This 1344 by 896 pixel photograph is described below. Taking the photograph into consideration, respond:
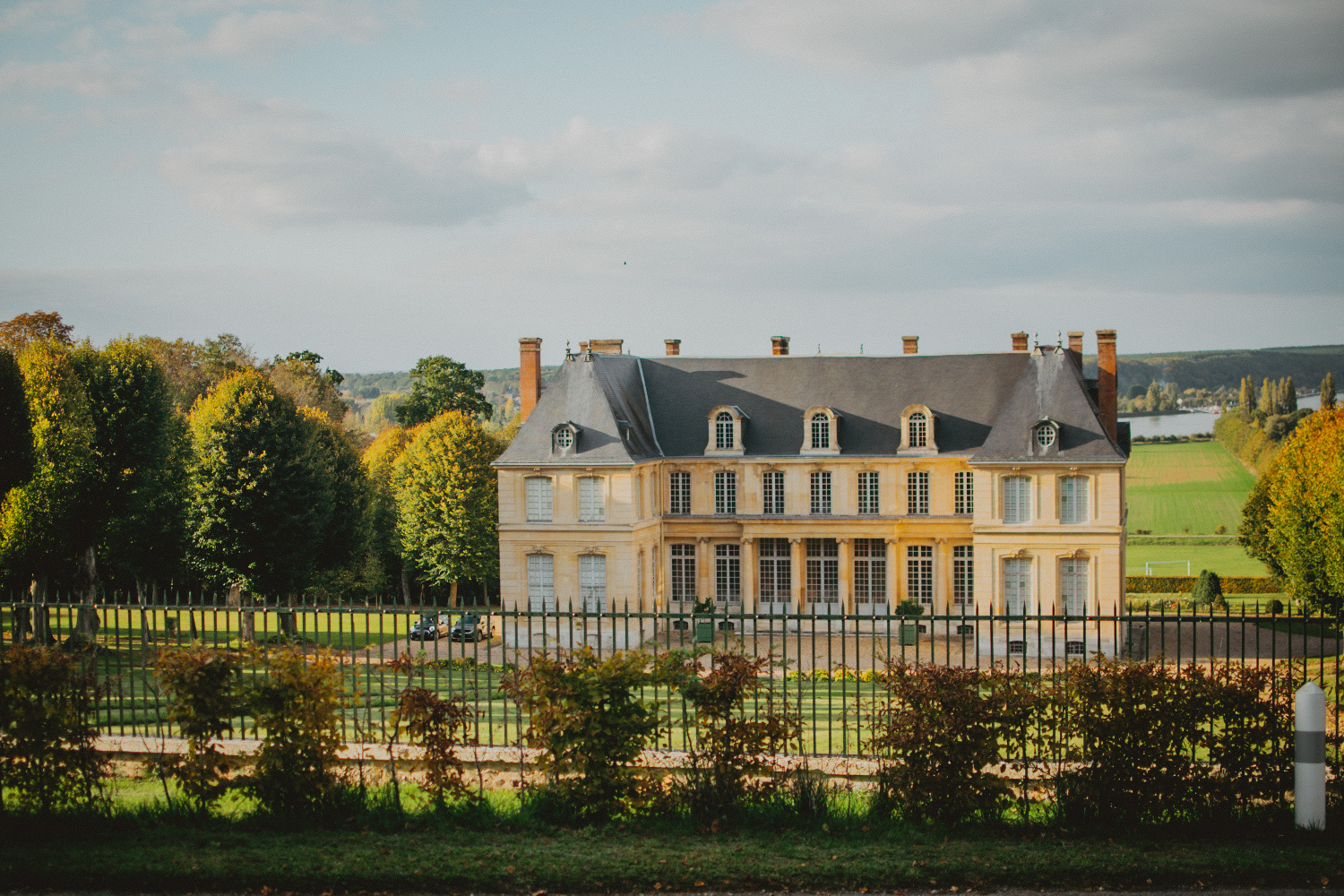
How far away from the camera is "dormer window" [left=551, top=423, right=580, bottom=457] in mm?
33781

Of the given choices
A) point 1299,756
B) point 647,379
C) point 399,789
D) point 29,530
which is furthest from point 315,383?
point 1299,756

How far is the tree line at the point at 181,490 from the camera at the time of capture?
2872 centimetres

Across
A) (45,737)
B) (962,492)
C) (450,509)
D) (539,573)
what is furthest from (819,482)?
(45,737)

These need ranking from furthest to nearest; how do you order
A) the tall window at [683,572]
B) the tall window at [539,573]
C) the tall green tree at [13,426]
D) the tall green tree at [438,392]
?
the tall green tree at [438,392] < the tall window at [683,572] < the tall window at [539,573] < the tall green tree at [13,426]

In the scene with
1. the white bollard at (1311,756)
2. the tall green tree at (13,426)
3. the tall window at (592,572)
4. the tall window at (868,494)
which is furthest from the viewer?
the tall window at (868,494)

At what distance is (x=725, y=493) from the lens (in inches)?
1433

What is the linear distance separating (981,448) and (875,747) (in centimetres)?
2397

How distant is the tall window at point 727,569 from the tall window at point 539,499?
19.6ft

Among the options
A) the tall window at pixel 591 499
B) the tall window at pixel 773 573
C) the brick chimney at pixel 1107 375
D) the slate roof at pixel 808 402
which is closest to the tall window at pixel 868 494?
the slate roof at pixel 808 402

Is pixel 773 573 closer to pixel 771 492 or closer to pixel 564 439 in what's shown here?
pixel 771 492

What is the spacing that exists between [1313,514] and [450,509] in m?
29.6

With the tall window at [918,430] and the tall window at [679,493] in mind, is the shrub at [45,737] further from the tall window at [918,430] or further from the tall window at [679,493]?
the tall window at [918,430]

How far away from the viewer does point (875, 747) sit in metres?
10.1

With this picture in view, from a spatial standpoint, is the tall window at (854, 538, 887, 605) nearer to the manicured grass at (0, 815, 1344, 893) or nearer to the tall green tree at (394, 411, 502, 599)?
the tall green tree at (394, 411, 502, 599)
